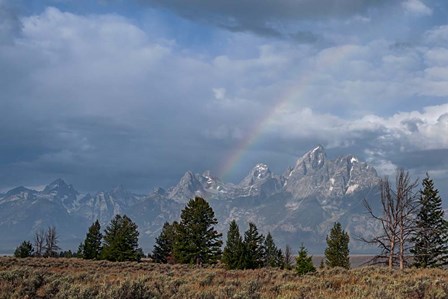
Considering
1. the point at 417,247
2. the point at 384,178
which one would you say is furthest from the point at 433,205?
the point at 384,178

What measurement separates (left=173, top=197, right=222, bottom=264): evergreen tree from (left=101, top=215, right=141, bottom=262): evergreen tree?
1006 cm

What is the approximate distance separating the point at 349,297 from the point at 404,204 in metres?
29.6

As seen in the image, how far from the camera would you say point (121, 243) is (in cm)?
7256

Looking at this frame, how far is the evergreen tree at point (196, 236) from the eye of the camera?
2549 inches

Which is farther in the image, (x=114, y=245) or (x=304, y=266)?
(x=114, y=245)

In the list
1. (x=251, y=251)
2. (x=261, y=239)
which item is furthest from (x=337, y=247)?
(x=251, y=251)

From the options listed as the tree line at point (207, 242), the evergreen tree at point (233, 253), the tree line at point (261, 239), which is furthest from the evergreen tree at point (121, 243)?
the evergreen tree at point (233, 253)

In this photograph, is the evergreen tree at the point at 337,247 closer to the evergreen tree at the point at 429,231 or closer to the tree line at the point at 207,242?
the tree line at the point at 207,242

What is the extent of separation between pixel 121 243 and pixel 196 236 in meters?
14.7

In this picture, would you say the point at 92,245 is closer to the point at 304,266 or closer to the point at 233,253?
the point at 233,253

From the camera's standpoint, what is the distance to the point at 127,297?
41.9ft

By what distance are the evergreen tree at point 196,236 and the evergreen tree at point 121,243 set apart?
396 inches

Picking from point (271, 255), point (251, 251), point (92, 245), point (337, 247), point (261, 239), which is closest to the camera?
point (251, 251)

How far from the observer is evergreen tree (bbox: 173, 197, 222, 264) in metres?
64.8
